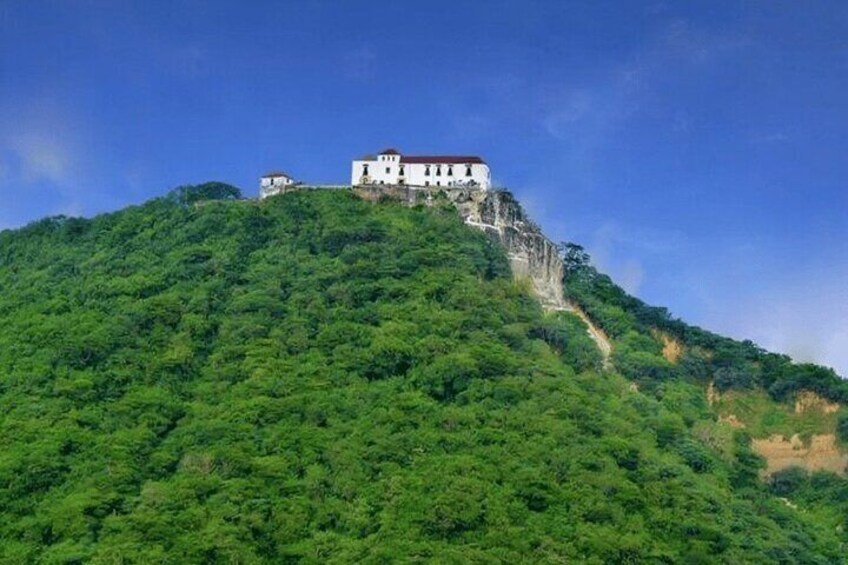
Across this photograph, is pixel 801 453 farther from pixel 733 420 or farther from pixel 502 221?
pixel 502 221

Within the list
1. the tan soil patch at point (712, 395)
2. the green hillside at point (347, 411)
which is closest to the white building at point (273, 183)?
the green hillside at point (347, 411)

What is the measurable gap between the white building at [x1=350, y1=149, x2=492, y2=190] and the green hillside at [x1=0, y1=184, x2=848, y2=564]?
13.9 ft

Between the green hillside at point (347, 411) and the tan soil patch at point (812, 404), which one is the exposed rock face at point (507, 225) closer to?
the green hillside at point (347, 411)

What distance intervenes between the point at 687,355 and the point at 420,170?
17.8m

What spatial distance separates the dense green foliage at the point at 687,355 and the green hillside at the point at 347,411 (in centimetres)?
17

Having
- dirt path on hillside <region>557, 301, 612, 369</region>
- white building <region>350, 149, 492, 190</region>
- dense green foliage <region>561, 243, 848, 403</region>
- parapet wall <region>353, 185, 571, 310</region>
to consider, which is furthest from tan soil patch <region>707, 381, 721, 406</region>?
white building <region>350, 149, 492, 190</region>

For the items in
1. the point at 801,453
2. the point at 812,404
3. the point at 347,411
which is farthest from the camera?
the point at 812,404

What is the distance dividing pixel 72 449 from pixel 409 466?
40.8ft

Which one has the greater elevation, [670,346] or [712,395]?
[670,346]

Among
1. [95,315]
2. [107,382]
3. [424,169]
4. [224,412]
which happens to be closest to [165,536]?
[224,412]

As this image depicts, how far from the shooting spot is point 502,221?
228ft

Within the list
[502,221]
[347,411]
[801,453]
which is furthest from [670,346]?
[347,411]

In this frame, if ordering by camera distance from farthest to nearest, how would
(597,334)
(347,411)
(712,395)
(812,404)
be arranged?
(597,334) → (712,395) → (812,404) → (347,411)

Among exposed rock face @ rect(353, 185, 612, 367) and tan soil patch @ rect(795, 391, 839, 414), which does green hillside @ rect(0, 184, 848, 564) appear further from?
exposed rock face @ rect(353, 185, 612, 367)
